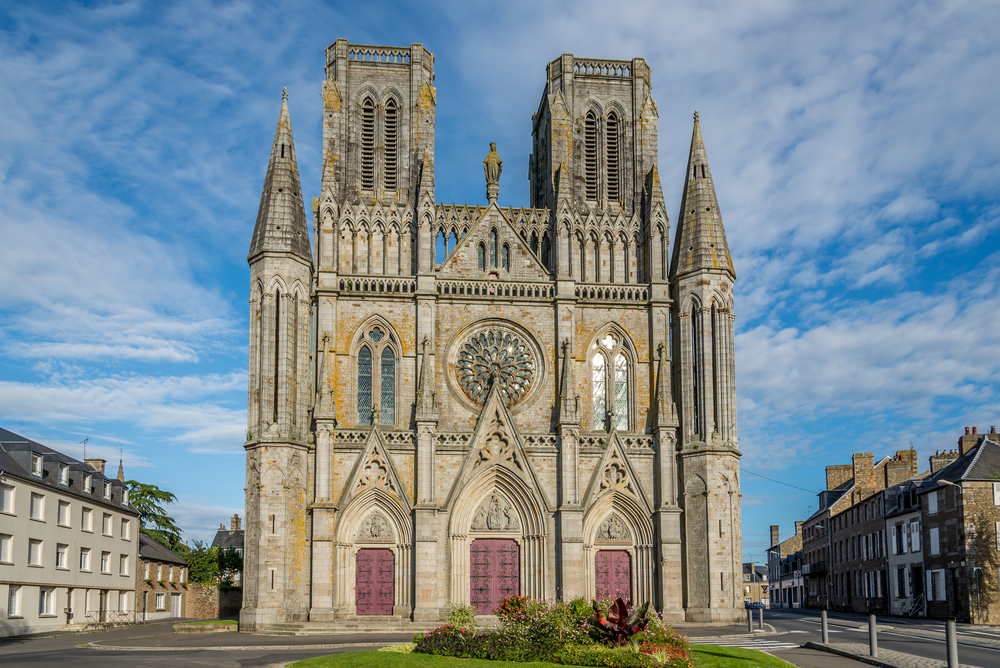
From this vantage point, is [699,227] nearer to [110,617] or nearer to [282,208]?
[282,208]

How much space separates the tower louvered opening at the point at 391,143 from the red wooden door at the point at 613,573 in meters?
18.0

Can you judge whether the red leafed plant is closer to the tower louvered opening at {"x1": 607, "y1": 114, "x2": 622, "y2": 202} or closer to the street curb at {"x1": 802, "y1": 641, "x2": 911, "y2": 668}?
the street curb at {"x1": 802, "y1": 641, "x2": 911, "y2": 668}

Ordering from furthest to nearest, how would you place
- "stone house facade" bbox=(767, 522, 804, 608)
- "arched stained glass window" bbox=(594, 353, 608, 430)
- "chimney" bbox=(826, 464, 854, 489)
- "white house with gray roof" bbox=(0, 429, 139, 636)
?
"stone house facade" bbox=(767, 522, 804, 608) < "chimney" bbox=(826, 464, 854, 489) < "arched stained glass window" bbox=(594, 353, 608, 430) < "white house with gray roof" bbox=(0, 429, 139, 636)

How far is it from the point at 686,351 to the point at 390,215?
13.5m

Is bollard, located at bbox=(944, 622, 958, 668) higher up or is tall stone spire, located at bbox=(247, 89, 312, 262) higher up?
tall stone spire, located at bbox=(247, 89, 312, 262)

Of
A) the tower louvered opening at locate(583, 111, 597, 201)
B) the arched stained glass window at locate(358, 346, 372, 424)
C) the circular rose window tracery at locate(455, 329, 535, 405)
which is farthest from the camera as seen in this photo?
the tower louvered opening at locate(583, 111, 597, 201)

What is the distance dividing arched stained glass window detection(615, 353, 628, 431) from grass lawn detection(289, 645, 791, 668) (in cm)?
1854

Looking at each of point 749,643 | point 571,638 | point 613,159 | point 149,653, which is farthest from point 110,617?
point 613,159

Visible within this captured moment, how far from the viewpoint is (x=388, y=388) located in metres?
38.2

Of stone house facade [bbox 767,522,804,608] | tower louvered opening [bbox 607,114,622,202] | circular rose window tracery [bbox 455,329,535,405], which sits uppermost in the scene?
tower louvered opening [bbox 607,114,622,202]

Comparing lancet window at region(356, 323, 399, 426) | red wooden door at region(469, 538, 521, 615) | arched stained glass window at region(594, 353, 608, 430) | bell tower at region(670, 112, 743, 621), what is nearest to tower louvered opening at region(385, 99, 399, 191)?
lancet window at region(356, 323, 399, 426)

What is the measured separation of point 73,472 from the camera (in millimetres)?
42219

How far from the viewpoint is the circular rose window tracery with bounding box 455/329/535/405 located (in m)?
38.8

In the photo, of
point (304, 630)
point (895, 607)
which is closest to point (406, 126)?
point (304, 630)
